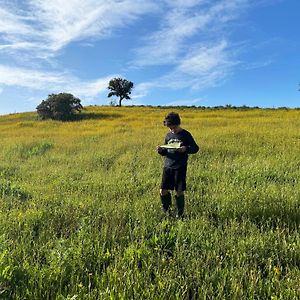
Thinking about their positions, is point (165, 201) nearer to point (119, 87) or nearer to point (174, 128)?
point (174, 128)

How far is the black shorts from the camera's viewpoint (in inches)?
250

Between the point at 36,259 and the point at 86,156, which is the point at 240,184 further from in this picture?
the point at 86,156

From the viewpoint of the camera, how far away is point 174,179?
21.3 ft

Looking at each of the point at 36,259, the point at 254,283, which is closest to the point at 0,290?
the point at 36,259

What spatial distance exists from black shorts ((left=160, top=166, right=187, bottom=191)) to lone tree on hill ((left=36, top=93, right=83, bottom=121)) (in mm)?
31634

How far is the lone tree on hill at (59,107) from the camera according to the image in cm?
3766

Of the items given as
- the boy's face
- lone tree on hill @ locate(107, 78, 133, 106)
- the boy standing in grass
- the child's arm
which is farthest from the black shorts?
lone tree on hill @ locate(107, 78, 133, 106)

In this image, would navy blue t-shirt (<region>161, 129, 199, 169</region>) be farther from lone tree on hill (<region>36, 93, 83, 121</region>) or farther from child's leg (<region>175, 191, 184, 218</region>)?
lone tree on hill (<region>36, 93, 83, 121</region>)

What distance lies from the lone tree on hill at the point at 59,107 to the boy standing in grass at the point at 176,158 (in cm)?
3163

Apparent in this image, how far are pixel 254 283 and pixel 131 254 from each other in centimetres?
134

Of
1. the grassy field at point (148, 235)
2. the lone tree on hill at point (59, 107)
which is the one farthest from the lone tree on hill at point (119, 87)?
the grassy field at point (148, 235)

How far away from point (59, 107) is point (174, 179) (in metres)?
32.9

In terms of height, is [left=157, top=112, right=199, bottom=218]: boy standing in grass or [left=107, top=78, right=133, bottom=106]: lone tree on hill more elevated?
[left=107, top=78, right=133, bottom=106]: lone tree on hill

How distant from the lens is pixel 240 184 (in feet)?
26.3
